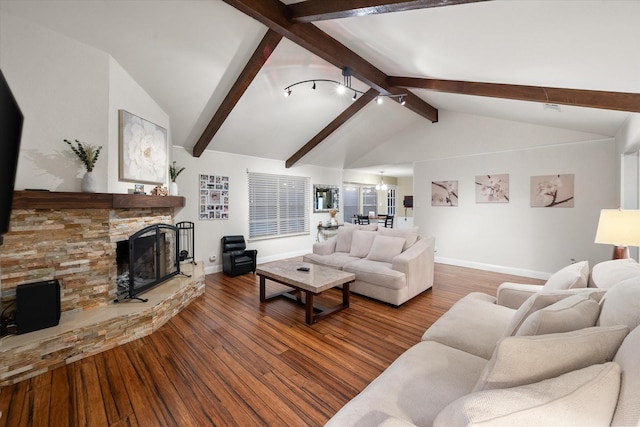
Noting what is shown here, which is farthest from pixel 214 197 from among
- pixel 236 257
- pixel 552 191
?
pixel 552 191

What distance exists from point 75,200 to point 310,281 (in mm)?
2443

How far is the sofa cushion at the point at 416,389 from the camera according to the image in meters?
1.11

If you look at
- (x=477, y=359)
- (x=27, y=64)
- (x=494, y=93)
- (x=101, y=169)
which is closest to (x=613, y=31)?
(x=494, y=93)

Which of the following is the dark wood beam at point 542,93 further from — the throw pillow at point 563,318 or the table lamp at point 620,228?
the throw pillow at point 563,318

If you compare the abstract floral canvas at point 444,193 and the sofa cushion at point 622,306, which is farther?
the abstract floral canvas at point 444,193

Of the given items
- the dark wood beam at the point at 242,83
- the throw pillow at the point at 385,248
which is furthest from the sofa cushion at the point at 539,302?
the dark wood beam at the point at 242,83

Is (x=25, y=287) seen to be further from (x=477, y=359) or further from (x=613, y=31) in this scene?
(x=613, y=31)

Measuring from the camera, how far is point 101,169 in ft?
9.21

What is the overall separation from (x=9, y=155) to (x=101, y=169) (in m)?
1.72

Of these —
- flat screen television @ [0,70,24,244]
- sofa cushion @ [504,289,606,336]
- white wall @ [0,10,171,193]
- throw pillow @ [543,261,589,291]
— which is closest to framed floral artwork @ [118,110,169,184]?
white wall @ [0,10,171,193]

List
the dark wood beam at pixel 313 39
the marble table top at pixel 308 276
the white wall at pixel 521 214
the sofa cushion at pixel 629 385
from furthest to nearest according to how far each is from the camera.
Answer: the white wall at pixel 521 214 < the marble table top at pixel 308 276 < the dark wood beam at pixel 313 39 < the sofa cushion at pixel 629 385

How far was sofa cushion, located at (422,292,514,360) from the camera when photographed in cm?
165

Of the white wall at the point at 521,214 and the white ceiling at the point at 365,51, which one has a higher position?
the white ceiling at the point at 365,51

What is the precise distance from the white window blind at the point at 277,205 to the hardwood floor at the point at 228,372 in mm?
2965
